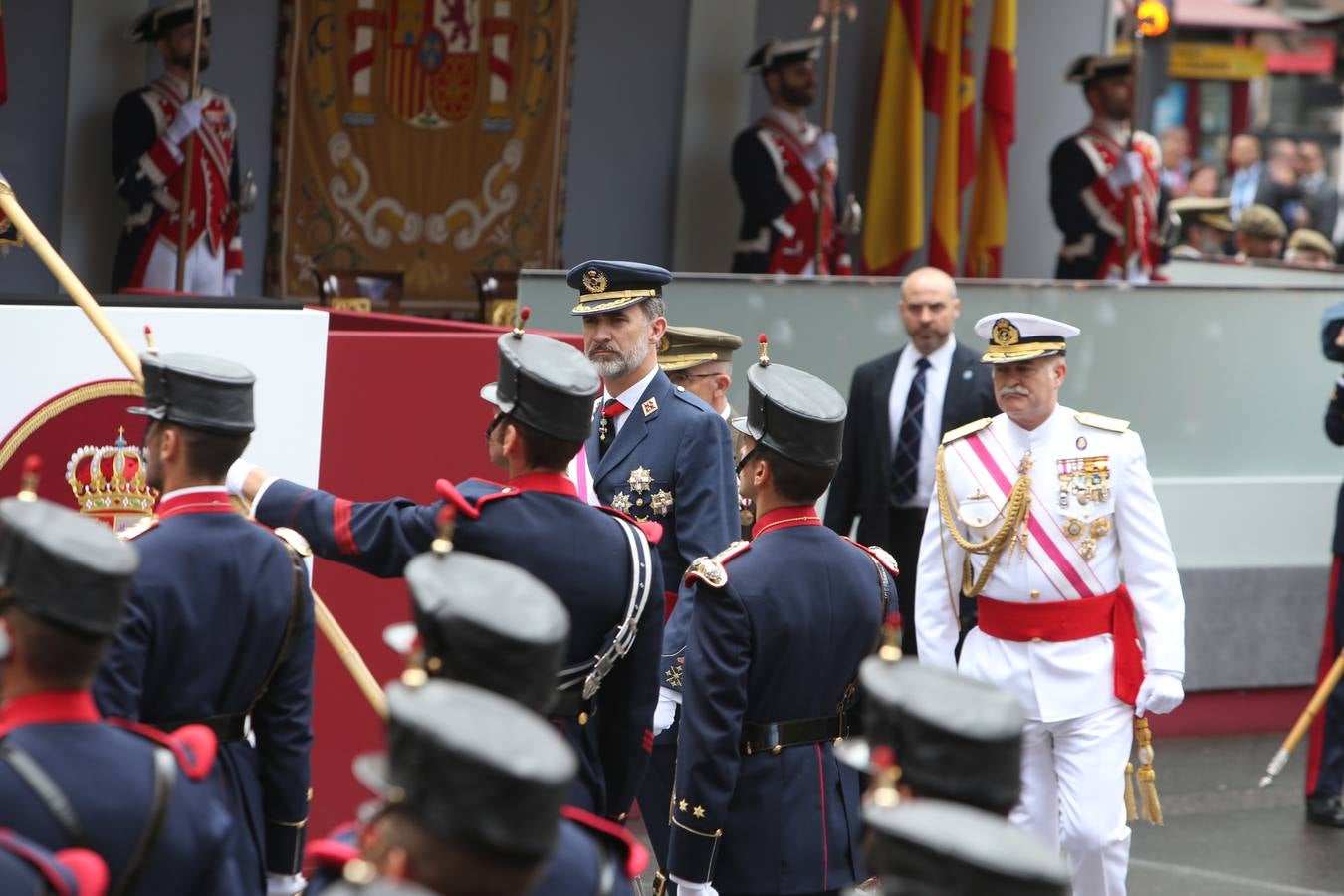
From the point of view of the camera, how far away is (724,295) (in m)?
7.90

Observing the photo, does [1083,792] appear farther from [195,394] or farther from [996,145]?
[996,145]

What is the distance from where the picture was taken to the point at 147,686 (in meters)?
3.70

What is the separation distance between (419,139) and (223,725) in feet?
22.5

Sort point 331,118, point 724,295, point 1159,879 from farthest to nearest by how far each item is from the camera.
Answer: point 331,118, point 724,295, point 1159,879

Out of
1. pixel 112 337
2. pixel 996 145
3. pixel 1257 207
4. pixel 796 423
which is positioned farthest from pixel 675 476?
pixel 1257 207

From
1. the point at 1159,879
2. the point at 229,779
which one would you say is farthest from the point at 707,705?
the point at 1159,879

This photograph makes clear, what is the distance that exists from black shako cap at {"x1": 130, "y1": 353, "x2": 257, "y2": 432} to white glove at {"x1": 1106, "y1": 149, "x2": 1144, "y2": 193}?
25.7 feet

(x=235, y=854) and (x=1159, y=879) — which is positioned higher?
(x=235, y=854)

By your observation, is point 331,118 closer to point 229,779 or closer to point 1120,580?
point 1120,580

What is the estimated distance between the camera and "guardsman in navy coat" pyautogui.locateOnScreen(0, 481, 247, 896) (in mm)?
2672

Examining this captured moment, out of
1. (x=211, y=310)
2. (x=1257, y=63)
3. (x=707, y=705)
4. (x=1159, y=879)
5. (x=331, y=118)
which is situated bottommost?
(x=1159, y=879)

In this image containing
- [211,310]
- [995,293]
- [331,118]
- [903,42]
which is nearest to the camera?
[211,310]

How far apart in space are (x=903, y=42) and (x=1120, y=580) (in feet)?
19.4

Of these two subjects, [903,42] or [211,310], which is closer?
[211,310]
